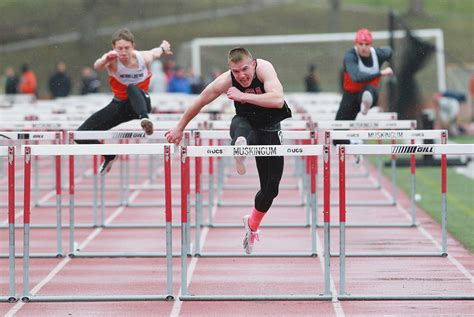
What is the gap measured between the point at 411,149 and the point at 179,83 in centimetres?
2491

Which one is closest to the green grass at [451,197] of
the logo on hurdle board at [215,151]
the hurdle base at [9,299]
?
the logo on hurdle board at [215,151]

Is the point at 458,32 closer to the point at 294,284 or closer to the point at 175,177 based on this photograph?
the point at 175,177

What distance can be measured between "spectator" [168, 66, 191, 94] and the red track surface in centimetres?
1750

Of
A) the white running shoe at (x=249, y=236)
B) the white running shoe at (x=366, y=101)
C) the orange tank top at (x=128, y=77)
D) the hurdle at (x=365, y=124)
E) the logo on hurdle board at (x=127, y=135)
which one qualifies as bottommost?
the white running shoe at (x=249, y=236)

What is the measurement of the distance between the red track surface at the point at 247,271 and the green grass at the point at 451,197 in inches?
10.8

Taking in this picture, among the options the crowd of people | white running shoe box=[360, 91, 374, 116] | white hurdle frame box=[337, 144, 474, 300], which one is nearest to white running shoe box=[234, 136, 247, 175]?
white hurdle frame box=[337, 144, 474, 300]

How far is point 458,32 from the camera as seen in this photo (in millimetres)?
60219

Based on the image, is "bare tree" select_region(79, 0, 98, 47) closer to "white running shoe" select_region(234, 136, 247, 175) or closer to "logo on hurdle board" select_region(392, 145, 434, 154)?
"white running shoe" select_region(234, 136, 247, 175)

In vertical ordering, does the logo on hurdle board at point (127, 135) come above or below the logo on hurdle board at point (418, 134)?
above

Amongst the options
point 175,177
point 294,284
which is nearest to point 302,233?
Result: point 294,284

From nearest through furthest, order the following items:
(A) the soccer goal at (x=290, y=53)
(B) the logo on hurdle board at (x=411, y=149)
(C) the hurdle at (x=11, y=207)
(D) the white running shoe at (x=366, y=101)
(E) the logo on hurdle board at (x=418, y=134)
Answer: (C) the hurdle at (x=11, y=207) → (B) the logo on hurdle board at (x=411, y=149) → (E) the logo on hurdle board at (x=418, y=134) → (D) the white running shoe at (x=366, y=101) → (A) the soccer goal at (x=290, y=53)

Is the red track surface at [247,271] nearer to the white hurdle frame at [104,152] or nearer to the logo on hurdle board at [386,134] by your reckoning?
the white hurdle frame at [104,152]

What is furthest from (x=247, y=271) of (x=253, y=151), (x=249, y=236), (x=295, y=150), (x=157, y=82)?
(x=157, y=82)

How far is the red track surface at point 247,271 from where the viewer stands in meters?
10.2
